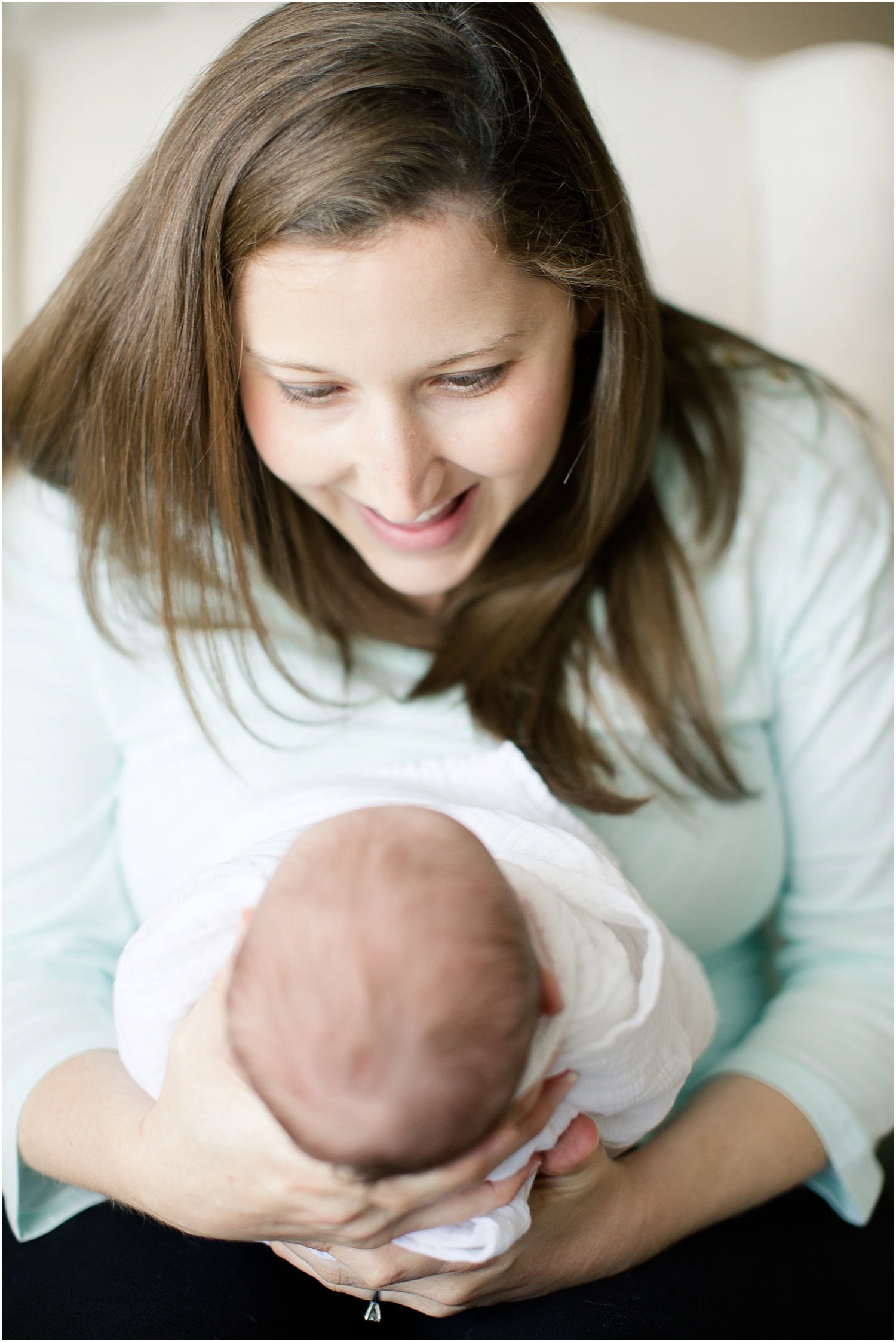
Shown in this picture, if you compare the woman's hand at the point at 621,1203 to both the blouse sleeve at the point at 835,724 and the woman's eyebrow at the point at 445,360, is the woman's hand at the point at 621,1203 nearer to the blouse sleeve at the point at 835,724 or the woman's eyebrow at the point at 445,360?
the blouse sleeve at the point at 835,724

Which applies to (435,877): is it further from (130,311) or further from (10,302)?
(10,302)

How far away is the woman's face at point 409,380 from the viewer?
68 cm

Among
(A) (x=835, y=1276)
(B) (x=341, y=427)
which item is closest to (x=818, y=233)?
(B) (x=341, y=427)

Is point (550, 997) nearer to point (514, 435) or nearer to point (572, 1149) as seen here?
point (572, 1149)

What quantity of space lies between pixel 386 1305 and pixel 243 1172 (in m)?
0.28

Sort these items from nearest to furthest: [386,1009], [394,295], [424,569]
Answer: [386,1009] → [394,295] → [424,569]

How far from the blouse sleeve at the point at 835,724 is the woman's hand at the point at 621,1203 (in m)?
0.09

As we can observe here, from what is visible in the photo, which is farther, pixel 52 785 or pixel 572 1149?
pixel 52 785

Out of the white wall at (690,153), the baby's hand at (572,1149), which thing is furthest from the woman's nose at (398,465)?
the white wall at (690,153)

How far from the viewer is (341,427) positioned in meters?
0.77

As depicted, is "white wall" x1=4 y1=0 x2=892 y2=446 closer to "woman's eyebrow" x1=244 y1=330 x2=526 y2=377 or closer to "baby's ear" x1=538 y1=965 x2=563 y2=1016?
"woman's eyebrow" x1=244 y1=330 x2=526 y2=377

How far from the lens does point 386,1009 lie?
56cm

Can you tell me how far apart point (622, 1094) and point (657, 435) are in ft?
→ 1.92

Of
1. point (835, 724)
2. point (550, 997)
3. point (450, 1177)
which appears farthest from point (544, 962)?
point (835, 724)
